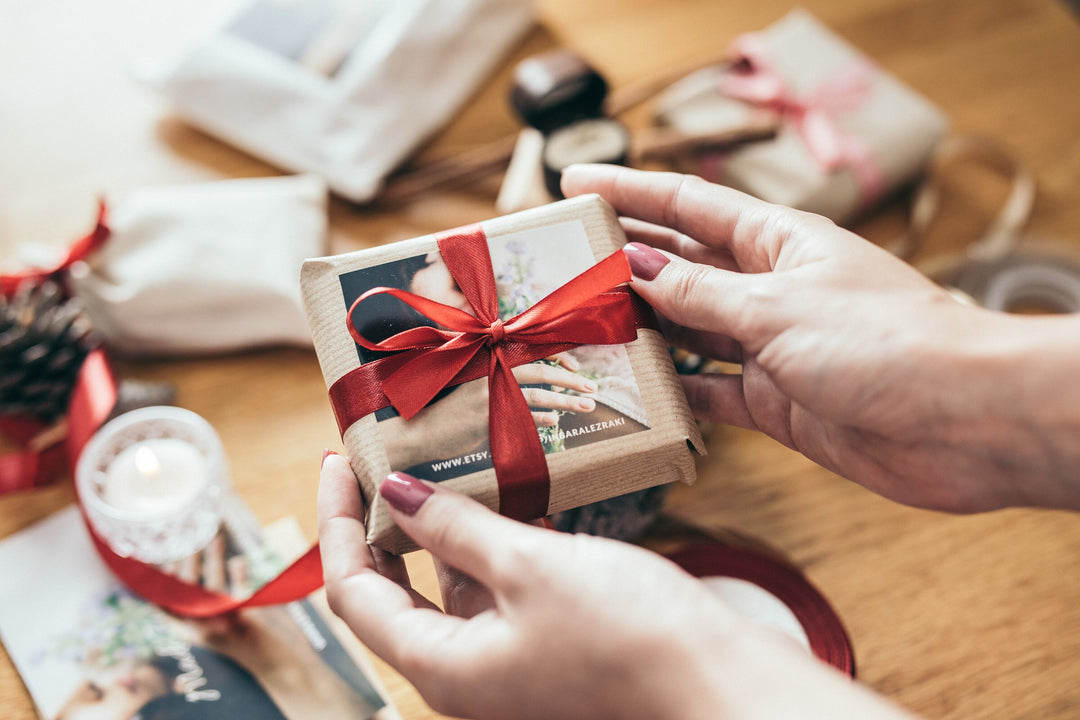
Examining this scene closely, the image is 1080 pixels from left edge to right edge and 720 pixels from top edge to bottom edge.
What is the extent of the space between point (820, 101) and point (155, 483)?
1.00m

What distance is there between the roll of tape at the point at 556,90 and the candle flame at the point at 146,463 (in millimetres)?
644

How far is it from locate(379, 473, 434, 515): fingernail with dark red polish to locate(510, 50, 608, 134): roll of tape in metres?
0.63

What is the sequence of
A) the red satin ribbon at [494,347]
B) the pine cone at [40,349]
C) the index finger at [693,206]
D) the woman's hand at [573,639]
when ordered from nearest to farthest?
the woman's hand at [573,639]
the red satin ribbon at [494,347]
the index finger at [693,206]
the pine cone at [40,349]

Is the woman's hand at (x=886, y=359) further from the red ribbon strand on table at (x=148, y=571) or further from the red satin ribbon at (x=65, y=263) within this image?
the red satin ribbon at (x=65, y=263)

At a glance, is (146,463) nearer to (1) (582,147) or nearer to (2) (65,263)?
(2) (65,263)

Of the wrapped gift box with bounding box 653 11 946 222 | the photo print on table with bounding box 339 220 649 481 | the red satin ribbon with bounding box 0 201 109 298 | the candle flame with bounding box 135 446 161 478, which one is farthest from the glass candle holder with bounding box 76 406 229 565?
the wrapped gift box with bounding box 653 11 946 222

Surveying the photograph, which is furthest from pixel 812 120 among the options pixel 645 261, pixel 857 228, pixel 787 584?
pixel 787 584

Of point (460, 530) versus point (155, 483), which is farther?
point (155, 483)

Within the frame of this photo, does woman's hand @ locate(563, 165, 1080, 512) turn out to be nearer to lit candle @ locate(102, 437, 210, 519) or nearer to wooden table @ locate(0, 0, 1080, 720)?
wooden table @ locate(0, 0, 1080, 720)

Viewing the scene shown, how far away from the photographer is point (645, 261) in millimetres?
715

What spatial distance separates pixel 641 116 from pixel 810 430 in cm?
64

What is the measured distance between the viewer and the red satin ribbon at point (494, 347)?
634 mm

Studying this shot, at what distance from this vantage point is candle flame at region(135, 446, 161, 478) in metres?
0.84

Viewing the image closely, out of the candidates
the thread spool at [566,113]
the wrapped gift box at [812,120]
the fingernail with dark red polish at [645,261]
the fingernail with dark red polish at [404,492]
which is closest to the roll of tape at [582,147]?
the thread spool at [566,113]
